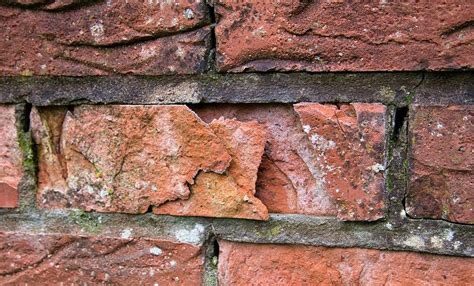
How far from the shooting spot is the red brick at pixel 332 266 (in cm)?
56

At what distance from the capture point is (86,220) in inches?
25.5

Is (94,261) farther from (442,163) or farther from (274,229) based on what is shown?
(442,163)

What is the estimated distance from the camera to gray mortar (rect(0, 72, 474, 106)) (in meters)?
0.54

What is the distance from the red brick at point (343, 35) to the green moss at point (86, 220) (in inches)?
10.4

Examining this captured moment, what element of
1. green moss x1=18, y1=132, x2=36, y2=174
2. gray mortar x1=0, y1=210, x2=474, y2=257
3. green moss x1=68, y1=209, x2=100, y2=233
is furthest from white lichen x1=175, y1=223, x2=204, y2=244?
green moss x1=18, y1=132, x2=36, y2=174

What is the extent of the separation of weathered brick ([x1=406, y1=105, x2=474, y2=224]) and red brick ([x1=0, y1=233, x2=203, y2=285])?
0.91 feet

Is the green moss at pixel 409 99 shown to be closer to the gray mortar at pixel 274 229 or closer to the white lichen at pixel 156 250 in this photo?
the gray mortar at pixel 274 229

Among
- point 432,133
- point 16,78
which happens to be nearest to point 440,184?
point 432,133

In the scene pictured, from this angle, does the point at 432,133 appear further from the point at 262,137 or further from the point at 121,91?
the point at 121,91

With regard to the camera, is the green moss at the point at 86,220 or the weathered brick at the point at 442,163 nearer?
the weathered brick at the point at 442,163

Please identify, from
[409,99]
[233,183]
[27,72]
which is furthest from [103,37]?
[409,99]

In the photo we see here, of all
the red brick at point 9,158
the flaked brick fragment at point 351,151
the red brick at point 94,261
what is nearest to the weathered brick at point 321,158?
the flaked brick fragment at point 351,151

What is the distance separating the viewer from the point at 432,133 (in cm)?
54

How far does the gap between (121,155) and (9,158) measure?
16 centimetres
